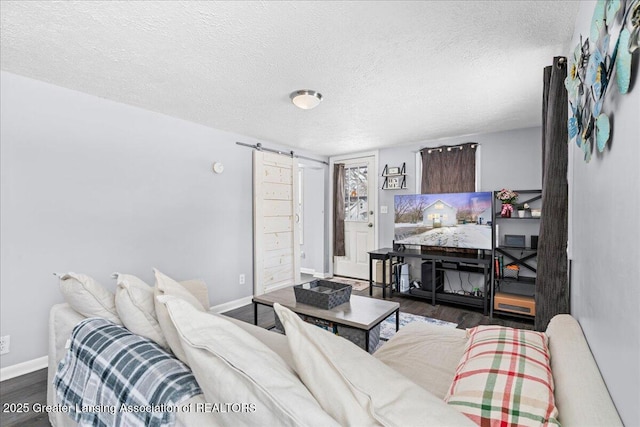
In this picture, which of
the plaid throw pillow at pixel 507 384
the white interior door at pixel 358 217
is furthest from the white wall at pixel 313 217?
the plaid throw pillow at pixel 507 384

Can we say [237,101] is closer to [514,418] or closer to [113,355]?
[113,355]

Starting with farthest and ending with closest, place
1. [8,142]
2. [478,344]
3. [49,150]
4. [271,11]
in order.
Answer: [49,150] < [8,142] < [271,11] < [478,344]

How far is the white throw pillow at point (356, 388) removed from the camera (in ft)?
2.09

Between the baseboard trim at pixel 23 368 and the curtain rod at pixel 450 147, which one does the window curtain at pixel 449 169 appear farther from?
the baseboard trim at pixel 23 368

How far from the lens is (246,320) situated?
343 cm

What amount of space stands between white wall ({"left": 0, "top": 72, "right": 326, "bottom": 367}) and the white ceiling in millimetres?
249

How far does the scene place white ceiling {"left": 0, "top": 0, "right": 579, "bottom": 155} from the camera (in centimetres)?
159

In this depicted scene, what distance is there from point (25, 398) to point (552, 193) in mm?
3606

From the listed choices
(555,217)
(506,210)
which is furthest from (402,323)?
(555,217)

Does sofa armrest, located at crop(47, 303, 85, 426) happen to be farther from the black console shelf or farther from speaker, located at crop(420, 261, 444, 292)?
speaker, located at crop(420, 261, 444, 292)

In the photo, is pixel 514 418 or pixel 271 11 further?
pixel 271 11

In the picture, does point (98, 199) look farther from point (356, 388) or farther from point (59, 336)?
point (356, 388)

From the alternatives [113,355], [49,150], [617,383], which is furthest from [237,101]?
[617,383]

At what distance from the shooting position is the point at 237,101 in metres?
2.81
